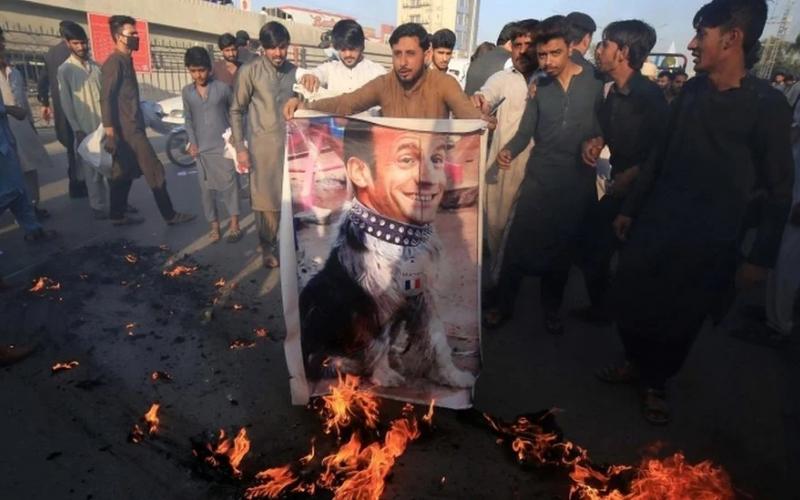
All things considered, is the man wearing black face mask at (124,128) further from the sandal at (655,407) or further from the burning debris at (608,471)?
the sandal at (655,407)

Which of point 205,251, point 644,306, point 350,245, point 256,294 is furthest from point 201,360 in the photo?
point 644,306

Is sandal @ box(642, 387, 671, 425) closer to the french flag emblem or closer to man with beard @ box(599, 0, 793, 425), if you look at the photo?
man with beard @ box(599, 0, 793, 425)

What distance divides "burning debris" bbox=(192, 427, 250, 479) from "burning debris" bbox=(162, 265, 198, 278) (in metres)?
2.51

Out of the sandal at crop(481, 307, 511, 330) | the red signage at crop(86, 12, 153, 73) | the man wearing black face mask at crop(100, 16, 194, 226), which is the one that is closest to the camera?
the sandal at crop(481, 307, 511, 330)

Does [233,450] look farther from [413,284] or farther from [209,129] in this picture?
[209,129]

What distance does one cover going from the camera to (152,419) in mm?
2646

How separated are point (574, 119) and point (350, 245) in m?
1.91

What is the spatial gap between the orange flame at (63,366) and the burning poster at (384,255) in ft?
5.36

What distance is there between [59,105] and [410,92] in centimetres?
595

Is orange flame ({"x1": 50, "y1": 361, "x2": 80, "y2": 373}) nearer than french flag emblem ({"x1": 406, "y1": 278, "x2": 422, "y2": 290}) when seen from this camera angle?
No

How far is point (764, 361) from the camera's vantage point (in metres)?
3.60

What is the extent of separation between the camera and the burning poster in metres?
2.35

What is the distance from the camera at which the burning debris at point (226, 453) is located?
2.31 m

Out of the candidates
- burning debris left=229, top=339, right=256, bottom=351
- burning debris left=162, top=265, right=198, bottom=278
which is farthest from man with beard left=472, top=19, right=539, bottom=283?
burning debris left=162, top=265, right=198, bottom=278
